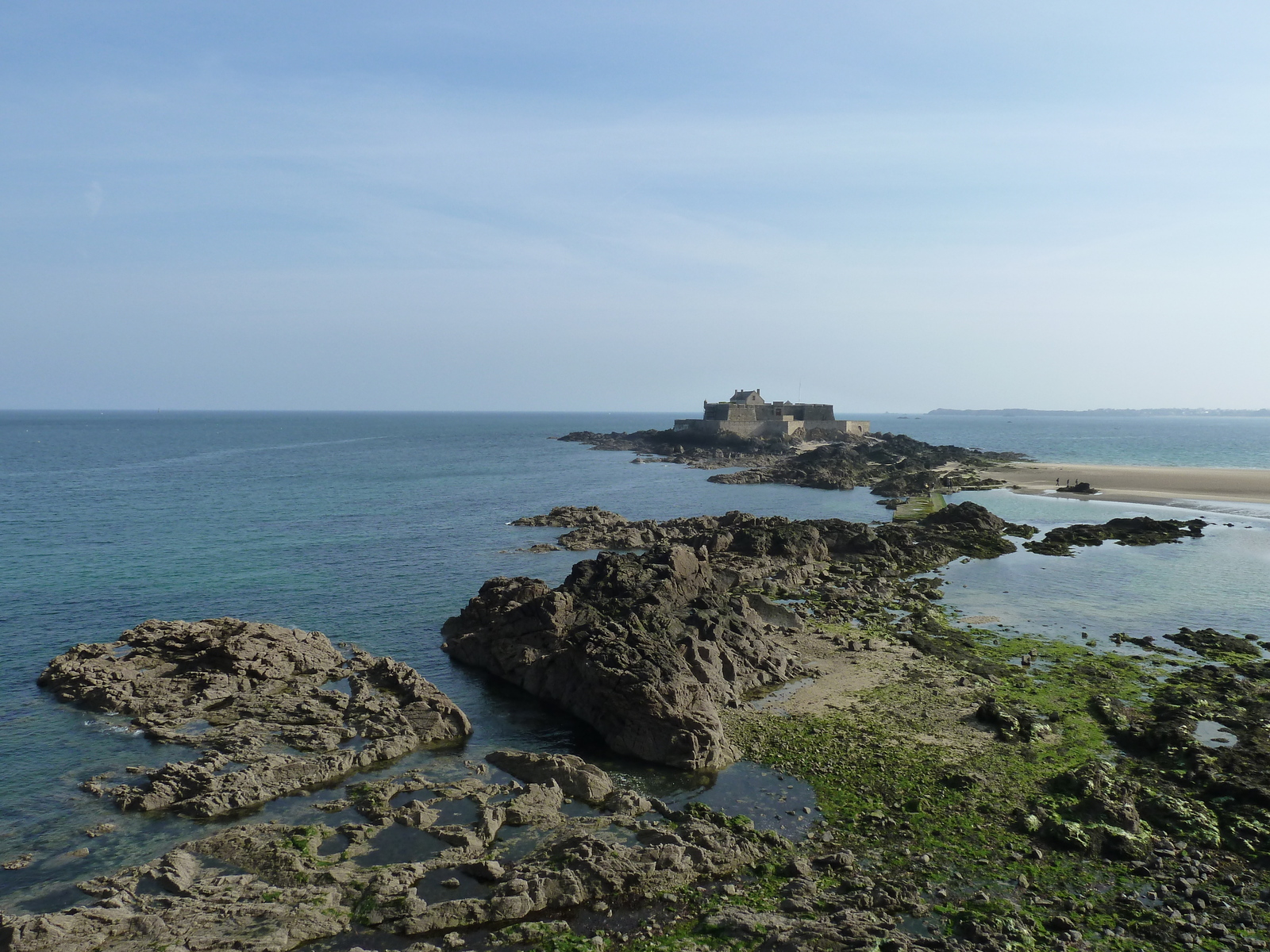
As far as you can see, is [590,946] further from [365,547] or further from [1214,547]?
[1214,547]

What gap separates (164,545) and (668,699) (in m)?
44.6

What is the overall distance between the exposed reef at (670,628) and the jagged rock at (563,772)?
235 centimetres

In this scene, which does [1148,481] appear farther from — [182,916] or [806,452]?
[182,916]

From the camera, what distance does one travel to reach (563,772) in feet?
67.6

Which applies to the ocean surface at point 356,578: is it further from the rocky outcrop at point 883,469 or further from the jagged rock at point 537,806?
the rocky outcrop at point 883,469

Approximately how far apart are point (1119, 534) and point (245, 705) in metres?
57.6

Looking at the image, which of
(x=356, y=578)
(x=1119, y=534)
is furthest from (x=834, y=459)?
(x=356, y=578)

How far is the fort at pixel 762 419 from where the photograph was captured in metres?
138

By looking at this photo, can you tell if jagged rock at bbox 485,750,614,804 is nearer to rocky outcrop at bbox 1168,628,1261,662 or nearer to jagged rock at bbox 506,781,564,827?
jagged rock at bbox 506,781,564,827

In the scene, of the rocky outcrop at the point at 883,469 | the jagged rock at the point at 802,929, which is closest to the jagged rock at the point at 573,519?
the rocky outcrop at the point at 883,469

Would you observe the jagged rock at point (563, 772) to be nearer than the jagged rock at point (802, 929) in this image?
No

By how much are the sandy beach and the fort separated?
37905 millimetres

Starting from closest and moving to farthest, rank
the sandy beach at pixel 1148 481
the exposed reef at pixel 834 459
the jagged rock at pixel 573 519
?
1. the jagged rock at pixel 573 519
2. the sandy beach at pixel 1148 481
3. the exposed reef at pixel 834 459

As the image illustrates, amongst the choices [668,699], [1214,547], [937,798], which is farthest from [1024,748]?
[1214,547]
